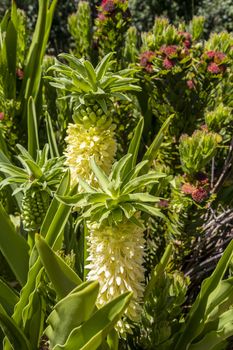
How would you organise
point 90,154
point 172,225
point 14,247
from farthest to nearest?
point 172,225 < point 14,247 < point 90,154

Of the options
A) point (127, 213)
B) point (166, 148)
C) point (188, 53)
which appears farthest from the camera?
point (166, 148)

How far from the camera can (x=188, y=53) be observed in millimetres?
1646

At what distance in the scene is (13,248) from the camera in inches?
46.6

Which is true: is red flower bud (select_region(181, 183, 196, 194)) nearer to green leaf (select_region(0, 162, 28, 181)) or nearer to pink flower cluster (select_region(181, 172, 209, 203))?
pink flower cluster (select_region(181, 172, 209, 203))

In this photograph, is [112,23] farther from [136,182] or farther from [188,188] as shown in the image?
[136,182]

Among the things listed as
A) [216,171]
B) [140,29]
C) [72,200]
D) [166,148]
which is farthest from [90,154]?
[140,29]

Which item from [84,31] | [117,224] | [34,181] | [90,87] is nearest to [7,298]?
[34,181]

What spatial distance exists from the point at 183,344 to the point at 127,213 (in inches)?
19.8

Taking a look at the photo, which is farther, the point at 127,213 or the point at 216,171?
the point at 216,171

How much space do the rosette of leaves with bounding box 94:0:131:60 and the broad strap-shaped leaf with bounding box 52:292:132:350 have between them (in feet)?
4.12

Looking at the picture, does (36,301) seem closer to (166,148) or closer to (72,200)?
(72,200)

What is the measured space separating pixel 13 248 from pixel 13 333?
0.69 ft

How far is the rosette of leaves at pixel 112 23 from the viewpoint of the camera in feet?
5.95

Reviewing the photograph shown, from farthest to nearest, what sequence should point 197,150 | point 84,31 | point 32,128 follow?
point 84,31, point 32,128, point 197,150
